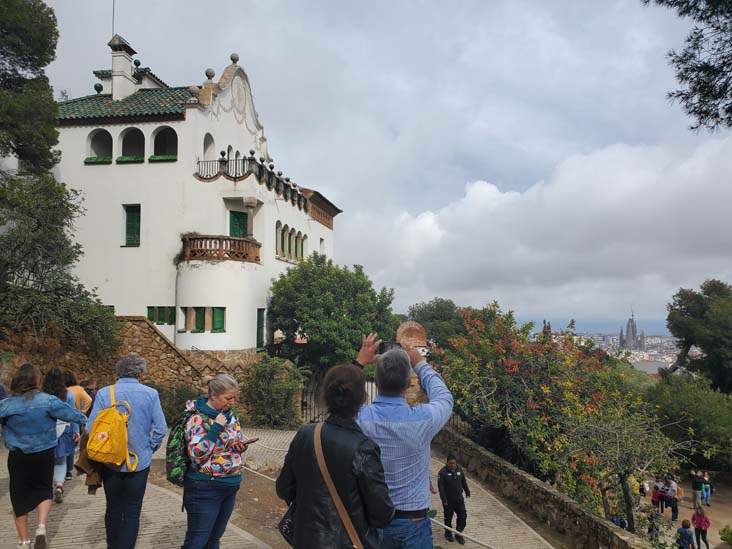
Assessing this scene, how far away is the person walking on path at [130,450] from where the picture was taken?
4270 mm

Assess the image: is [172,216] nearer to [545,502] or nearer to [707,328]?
[545,502]

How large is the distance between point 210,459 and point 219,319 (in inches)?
609

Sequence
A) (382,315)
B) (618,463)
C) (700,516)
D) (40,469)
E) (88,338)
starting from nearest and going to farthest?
1. (40,469)
2. (618,463)
3. (700,516)
4. (88,338)
5. (382,315)

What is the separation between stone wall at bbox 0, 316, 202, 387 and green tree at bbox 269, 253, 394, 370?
4.80 m

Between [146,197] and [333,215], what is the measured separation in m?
14.5

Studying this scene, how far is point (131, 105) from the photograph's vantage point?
2067 centimetres

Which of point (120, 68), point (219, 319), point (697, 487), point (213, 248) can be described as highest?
point (120, 68)

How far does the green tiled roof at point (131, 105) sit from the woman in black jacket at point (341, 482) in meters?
19.5

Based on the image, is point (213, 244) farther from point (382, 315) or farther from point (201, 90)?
point (382, 315)

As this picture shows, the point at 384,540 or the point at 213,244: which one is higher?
the point at 213,244

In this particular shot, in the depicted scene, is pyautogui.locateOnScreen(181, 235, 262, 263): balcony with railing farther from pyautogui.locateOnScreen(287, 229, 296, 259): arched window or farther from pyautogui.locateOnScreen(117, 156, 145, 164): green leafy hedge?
pyautogui.locateOnScreen(287, 229, 296, 259): arched window

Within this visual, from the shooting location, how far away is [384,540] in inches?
124

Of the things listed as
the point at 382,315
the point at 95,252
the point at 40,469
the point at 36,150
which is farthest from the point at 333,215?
the point at 40,469

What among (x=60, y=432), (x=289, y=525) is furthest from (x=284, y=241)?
(x=289, y=525)
